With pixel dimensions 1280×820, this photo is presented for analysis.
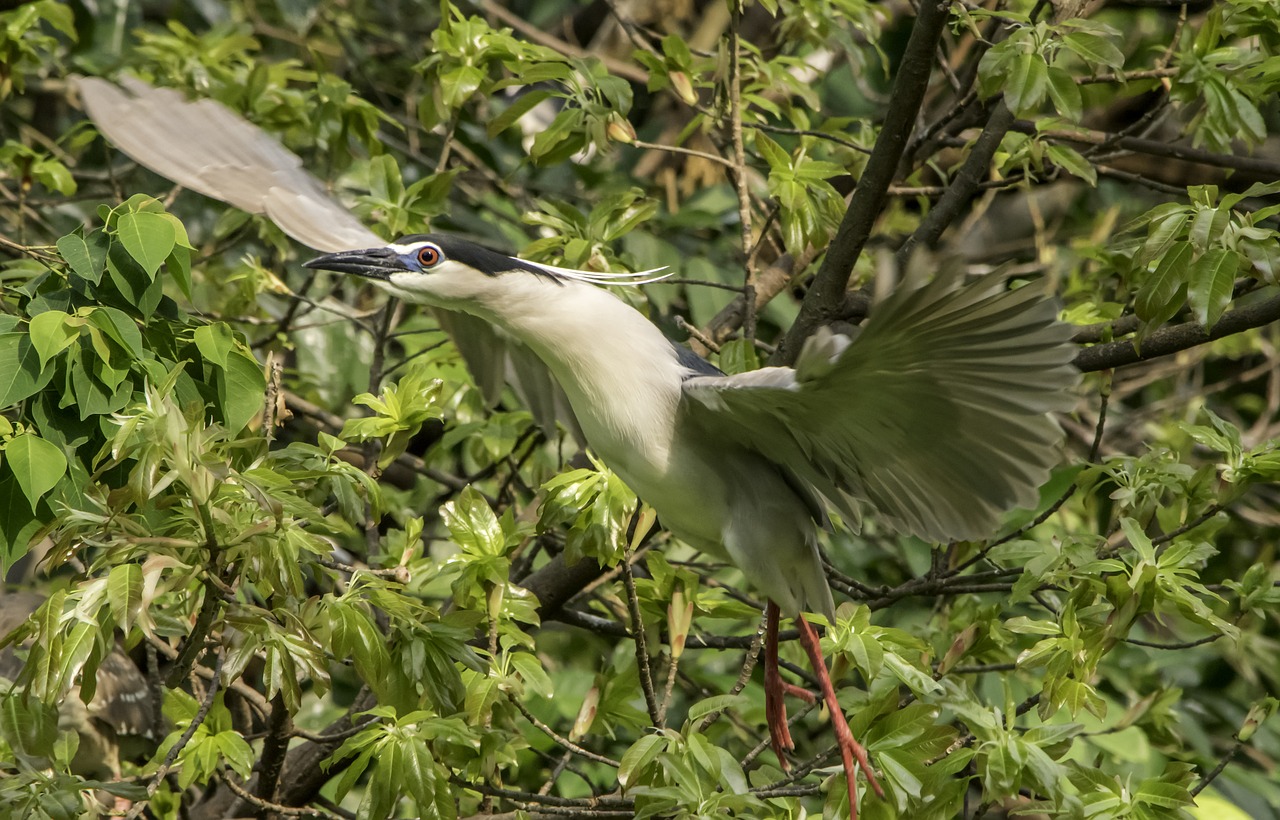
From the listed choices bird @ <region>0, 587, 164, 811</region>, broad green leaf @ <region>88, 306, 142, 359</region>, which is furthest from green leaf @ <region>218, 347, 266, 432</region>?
bird @ <region>0, 587, 164, 811</region>

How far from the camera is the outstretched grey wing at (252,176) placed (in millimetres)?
2115

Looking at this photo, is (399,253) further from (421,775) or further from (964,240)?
(964,240)

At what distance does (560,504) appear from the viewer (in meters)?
1.95

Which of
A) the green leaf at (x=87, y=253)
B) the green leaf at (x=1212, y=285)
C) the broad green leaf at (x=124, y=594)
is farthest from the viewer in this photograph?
the green leaf at (x=1212, y=285)

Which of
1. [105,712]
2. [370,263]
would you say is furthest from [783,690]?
[105,712]

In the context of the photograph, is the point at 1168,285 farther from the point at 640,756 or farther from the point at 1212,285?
the point at 640,756

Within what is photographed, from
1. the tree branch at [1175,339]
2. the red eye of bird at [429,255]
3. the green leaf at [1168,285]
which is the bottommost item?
the red eye of bird at [429,255]

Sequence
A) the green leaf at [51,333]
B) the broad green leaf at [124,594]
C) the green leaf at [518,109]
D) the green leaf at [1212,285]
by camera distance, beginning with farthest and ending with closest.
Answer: the green leaf at [518,109], the green leaf at [1212,285], the green leaf at [51,333], the broad green leaf at [124,594]

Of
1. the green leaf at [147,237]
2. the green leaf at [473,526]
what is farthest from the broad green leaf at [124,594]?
the green leaf at [473,526]

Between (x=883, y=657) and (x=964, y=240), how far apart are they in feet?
7.85

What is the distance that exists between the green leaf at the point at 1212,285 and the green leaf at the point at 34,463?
151cm

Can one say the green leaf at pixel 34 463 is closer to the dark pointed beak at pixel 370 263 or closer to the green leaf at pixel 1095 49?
the dark pointed beak at pixel 370 263

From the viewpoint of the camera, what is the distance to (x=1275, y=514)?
3854 mm

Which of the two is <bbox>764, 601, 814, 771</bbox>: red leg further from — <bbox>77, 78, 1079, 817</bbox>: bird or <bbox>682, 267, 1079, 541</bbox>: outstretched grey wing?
<bbox>682, 267, 1079, 541</bbox>: outstretched grey wing
